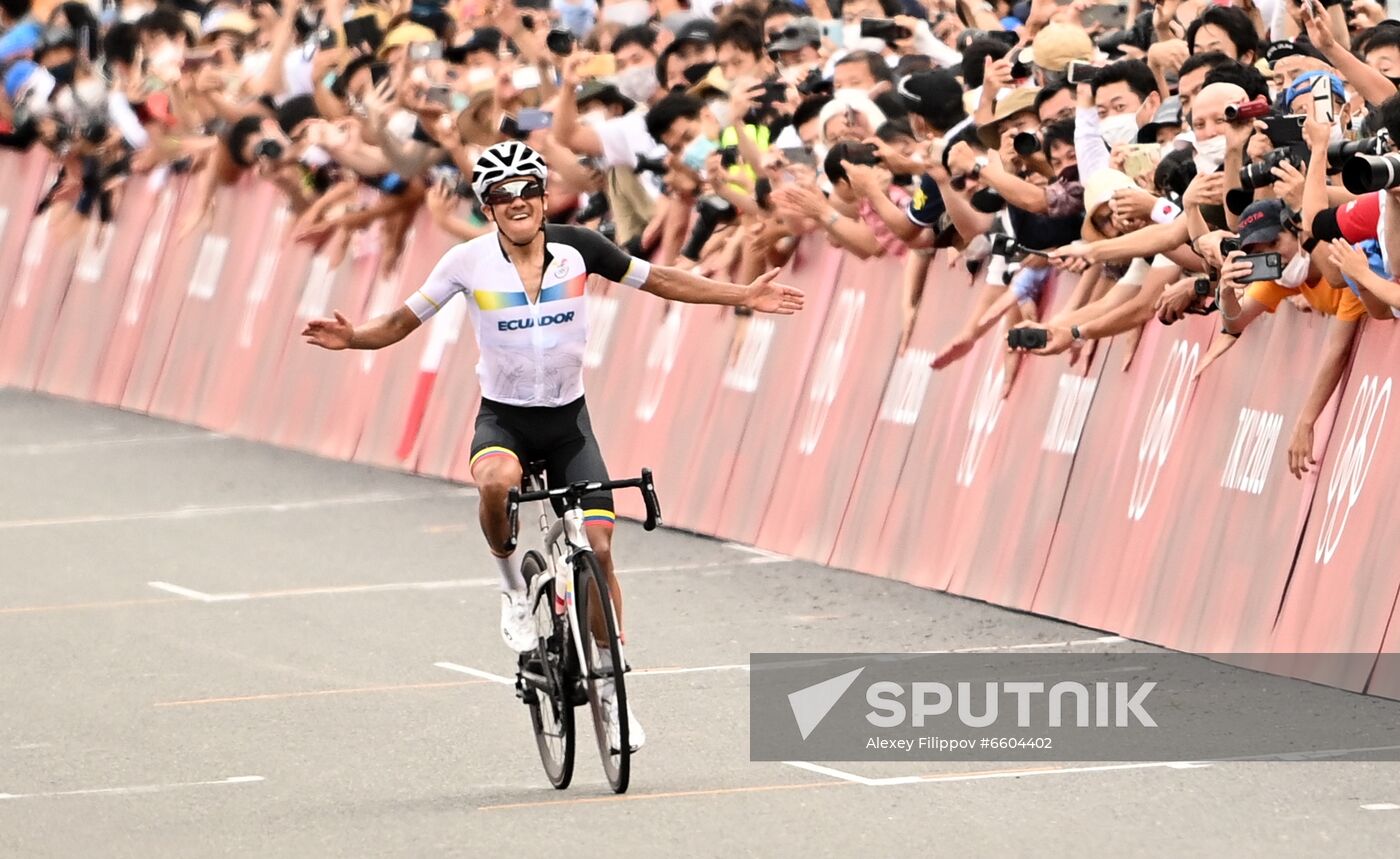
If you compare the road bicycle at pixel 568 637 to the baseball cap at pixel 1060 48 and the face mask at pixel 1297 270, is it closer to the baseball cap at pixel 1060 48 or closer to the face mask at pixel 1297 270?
the face mask at pixel 1297 270

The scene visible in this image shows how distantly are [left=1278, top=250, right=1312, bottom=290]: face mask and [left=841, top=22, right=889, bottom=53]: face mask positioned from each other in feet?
15.9

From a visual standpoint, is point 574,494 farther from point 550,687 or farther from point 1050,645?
point 1050,645

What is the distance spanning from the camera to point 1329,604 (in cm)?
1209

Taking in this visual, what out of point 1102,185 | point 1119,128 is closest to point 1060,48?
point 1119,128

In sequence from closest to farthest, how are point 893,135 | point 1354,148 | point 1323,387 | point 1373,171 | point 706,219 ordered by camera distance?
1. point 1373,171
2. point 1354,148
3. point 1323,387
4. point 893,135
5. point 706,219

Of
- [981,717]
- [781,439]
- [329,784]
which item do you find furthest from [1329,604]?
[781,439]

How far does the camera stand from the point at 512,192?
34.8 feet

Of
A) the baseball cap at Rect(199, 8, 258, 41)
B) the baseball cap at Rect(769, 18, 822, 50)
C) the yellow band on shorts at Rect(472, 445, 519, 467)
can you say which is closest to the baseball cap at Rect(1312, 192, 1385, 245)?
the yellow band on shorts at Rect(472, 445, 519, 467)

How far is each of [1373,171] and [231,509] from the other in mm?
10724

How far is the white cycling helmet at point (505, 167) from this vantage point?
1053 cm

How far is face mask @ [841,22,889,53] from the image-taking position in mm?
17109

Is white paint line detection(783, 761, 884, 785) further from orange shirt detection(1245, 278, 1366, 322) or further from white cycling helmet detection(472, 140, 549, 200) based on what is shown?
orange shirt detection(1245, 278, 1366, 322)

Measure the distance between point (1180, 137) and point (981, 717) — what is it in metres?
3.05

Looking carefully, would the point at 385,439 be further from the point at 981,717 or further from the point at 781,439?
the point at 981,717
